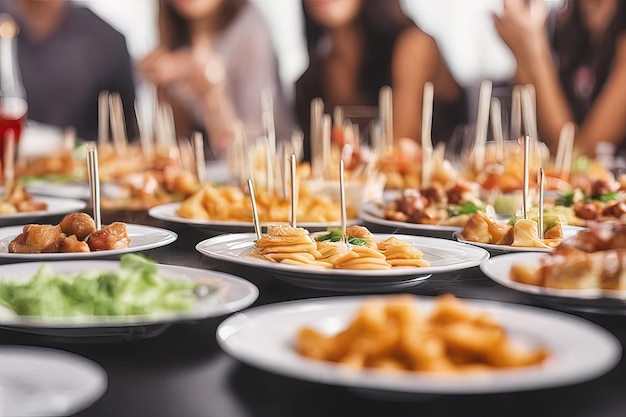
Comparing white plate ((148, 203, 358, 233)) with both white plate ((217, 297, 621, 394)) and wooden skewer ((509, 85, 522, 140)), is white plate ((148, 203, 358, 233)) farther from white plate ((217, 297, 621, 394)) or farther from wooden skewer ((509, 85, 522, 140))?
wooden skewer ((509, 85, 522, 140))

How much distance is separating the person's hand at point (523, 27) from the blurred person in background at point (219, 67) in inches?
75.7

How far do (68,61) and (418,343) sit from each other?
6.79 m

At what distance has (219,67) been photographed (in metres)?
7.09

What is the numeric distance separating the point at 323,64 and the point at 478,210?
4.80 meters

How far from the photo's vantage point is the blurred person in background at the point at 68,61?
724 centimetres

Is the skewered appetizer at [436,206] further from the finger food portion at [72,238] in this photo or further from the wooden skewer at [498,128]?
the wooden skewer at [498,128]

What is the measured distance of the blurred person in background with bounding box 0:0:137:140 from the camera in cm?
724

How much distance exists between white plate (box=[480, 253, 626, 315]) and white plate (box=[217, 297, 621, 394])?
0.16 meters

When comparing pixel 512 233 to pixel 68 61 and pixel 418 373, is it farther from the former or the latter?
pixel 68 61

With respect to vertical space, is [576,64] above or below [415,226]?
above

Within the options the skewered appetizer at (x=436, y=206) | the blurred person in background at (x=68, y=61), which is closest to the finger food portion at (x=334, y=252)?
the skewered appetizer at (x=436, y=206)

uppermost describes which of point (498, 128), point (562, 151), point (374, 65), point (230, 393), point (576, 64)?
point (374, 65)

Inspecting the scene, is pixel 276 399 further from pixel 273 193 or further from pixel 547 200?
pixel 547 200

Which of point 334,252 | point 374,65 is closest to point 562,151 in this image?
point 334,252
